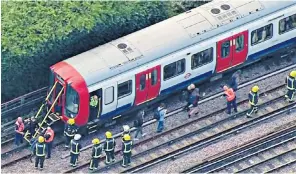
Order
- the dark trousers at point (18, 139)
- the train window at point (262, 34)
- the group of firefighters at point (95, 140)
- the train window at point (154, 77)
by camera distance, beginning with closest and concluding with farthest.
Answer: the group of firefighters at point (95, 140)
the dark trousers at point (18, 139)
the train window at point (154, 77)
the train window at point (262, 34)

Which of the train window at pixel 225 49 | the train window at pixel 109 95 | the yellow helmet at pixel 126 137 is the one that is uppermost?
the train window at pixel 225 49

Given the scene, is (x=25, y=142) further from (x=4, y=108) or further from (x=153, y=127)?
(x=153, y=127)

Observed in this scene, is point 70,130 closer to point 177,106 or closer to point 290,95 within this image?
point 177,106

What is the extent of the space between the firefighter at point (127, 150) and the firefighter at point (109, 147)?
377 millimetres

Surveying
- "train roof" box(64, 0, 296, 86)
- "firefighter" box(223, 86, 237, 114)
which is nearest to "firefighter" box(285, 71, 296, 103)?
"firefighter" box(223, 86, 237, 114)

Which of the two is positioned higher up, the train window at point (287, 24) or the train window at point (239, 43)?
the train window at point (287, 24)

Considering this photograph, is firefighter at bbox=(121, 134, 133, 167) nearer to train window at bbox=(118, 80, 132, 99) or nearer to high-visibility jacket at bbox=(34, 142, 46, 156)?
train window at bbox=(118, 80, 132, 99)

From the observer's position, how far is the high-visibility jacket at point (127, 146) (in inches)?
1731

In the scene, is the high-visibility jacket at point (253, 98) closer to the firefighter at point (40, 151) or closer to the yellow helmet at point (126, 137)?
the yellow helmet at point (126, 137)

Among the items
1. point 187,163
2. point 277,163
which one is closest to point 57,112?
point 187,163

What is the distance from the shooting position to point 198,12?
47094 millimetres

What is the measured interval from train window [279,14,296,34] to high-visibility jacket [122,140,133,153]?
26.2ft

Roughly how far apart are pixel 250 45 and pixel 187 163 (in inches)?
219

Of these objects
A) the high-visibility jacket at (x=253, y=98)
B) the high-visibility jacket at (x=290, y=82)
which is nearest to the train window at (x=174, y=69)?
the high-visibility jacket at (x=253, y=98)
